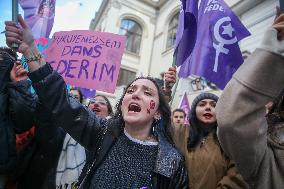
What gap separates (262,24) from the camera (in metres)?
7.32

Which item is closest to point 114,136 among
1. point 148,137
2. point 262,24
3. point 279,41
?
point 148,137

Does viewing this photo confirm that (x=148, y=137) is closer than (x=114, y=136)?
No

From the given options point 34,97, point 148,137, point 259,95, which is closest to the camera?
point 259,95

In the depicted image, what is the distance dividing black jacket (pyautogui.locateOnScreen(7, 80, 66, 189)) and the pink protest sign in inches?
27.4

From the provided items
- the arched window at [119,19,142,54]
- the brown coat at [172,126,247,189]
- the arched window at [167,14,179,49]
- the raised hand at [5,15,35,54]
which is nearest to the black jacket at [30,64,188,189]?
the raised hand at [5,15,35,54]

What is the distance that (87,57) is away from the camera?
120 inches

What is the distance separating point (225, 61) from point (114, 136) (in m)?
2.10

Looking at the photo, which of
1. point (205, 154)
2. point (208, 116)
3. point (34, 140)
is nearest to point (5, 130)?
point (34, 140)

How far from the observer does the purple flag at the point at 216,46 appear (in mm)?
3393

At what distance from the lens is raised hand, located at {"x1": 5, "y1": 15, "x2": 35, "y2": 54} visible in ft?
5.66

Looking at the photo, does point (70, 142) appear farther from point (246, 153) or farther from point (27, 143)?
point (246, 153)

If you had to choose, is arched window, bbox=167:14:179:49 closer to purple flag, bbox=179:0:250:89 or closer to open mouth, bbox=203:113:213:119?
purple flag, bbox=179:0:250:89

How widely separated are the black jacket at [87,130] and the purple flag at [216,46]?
1790mm

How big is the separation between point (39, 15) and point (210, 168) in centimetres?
223
